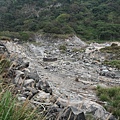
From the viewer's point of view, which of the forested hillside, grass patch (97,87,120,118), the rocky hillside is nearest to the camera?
the rocky hillside

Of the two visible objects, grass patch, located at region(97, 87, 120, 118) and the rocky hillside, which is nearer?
the rocky hillside

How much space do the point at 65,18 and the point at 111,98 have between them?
61304 millimetres

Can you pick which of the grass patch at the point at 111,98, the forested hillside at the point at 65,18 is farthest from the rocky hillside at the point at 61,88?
the forested hillside at the point at 65,18

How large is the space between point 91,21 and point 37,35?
911 inches

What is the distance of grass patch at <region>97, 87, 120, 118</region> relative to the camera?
7.45 meters

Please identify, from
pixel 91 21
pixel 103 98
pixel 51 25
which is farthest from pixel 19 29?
pixel 103 98

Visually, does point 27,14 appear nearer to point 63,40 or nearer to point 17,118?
point 63,40

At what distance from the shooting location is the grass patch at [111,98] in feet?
24.5

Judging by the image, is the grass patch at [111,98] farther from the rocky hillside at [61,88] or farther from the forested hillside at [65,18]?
the forested hillside at [65,18]

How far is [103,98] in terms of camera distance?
360 inches

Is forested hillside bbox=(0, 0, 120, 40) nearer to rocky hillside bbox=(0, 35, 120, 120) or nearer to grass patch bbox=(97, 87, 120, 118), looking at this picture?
rocky hillside bbox=(0, 35, 120, 120)

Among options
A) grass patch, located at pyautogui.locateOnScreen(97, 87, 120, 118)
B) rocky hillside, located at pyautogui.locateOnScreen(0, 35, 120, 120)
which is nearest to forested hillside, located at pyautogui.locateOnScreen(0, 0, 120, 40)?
rocky hillside, located at pyautogui.locateOnScreen(0, 35, 120, 120)

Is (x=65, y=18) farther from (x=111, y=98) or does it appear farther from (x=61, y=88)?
(x=111, y=98)

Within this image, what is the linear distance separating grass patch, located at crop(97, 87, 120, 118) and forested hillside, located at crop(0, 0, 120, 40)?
4479 centimetres
